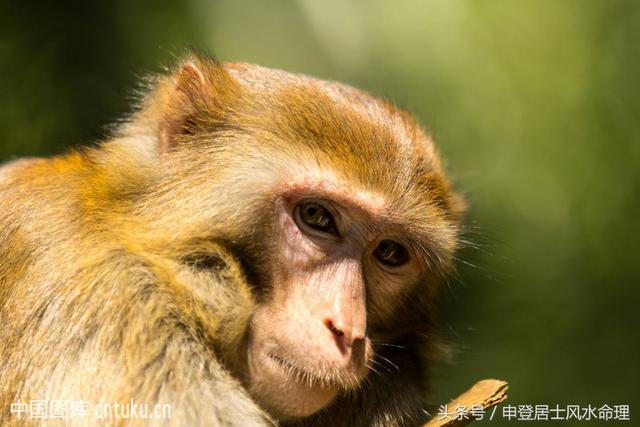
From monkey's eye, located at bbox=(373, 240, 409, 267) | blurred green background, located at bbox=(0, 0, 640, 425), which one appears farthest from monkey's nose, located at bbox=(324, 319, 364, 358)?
blurred green background, located at bbox=(0, 0, 640, 425)

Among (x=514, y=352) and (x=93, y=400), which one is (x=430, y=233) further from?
(x=514, y=352)

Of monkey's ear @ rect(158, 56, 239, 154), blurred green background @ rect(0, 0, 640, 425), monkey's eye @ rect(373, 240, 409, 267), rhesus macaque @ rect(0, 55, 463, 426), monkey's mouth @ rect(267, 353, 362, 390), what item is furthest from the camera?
blurred green background @ rect(0, 0, 640, 425)

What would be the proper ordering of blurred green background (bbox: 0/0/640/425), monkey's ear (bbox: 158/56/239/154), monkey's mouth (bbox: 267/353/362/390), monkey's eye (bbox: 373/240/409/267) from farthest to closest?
blurred green background (bbox: 0/0/640/425)
monkey's eye (bbox: 373/240/409/267)
monkey's ear (bbox: 158/56/239/154)
monkey's mouth (bbox: 267/353/362/390)

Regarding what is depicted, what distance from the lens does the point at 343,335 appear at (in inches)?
101

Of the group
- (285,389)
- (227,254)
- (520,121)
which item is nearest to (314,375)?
(285,389)

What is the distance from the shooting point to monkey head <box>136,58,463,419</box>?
2.61 m

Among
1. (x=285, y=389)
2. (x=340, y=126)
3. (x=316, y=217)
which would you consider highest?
(x=340, y=126)

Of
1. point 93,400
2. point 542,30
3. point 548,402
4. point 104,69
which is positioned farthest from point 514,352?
point 93,400

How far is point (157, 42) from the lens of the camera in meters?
5.15

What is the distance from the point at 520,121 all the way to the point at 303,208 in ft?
10.0

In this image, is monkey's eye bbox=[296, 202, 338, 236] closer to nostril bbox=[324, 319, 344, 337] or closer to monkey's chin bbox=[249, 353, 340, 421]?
nostril bbox=[324, 319, 344, 337]

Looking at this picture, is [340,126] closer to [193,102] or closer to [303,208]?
[303,208]

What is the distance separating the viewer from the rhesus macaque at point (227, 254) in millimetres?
2463

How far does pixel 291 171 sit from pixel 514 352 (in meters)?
3.09
